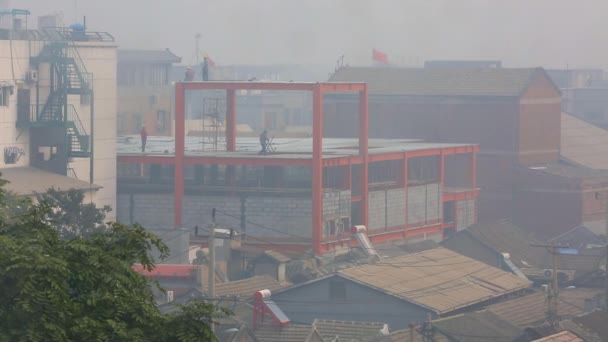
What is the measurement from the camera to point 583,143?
58.2 meters

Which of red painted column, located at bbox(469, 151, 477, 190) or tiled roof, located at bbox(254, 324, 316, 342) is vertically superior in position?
red painted column, located at bbox(469, 151, 477, 190)

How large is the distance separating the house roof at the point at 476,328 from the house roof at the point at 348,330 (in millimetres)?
1240

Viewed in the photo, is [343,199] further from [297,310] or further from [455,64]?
[455,64]

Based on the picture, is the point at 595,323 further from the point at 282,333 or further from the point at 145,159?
the point at 145,159

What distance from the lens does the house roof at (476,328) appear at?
25156 mm

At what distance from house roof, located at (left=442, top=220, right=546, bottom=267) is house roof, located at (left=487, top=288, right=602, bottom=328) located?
754cm

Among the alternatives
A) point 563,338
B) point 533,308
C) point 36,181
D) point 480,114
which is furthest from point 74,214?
point 480,114

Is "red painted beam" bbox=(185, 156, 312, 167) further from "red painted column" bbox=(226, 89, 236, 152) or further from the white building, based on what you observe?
the white building

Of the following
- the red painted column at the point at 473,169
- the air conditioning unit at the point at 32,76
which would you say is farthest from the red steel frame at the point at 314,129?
the red painted column at the point at 473,169

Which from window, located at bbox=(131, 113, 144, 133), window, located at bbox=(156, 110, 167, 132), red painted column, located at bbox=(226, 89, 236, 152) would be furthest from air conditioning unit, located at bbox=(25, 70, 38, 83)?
window, located at bbox=(156, 110, 167, 132)

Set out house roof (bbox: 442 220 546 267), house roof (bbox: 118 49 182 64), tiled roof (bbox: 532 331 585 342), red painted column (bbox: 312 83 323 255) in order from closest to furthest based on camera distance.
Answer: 1. tiled roof (bbox: 532 331 585 342)
2. red painted column (bbox: 312 83 323 255)
3. house roof (bbox: 442 220 546 267)
4. house roof (bbox: 118 49 182 64)

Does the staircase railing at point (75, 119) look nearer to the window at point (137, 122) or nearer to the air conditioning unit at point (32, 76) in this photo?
the air conditioning unit at point (32, 76)

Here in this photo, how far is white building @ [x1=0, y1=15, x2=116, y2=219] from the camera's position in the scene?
120ft

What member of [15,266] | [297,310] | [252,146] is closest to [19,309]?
[15,266]
